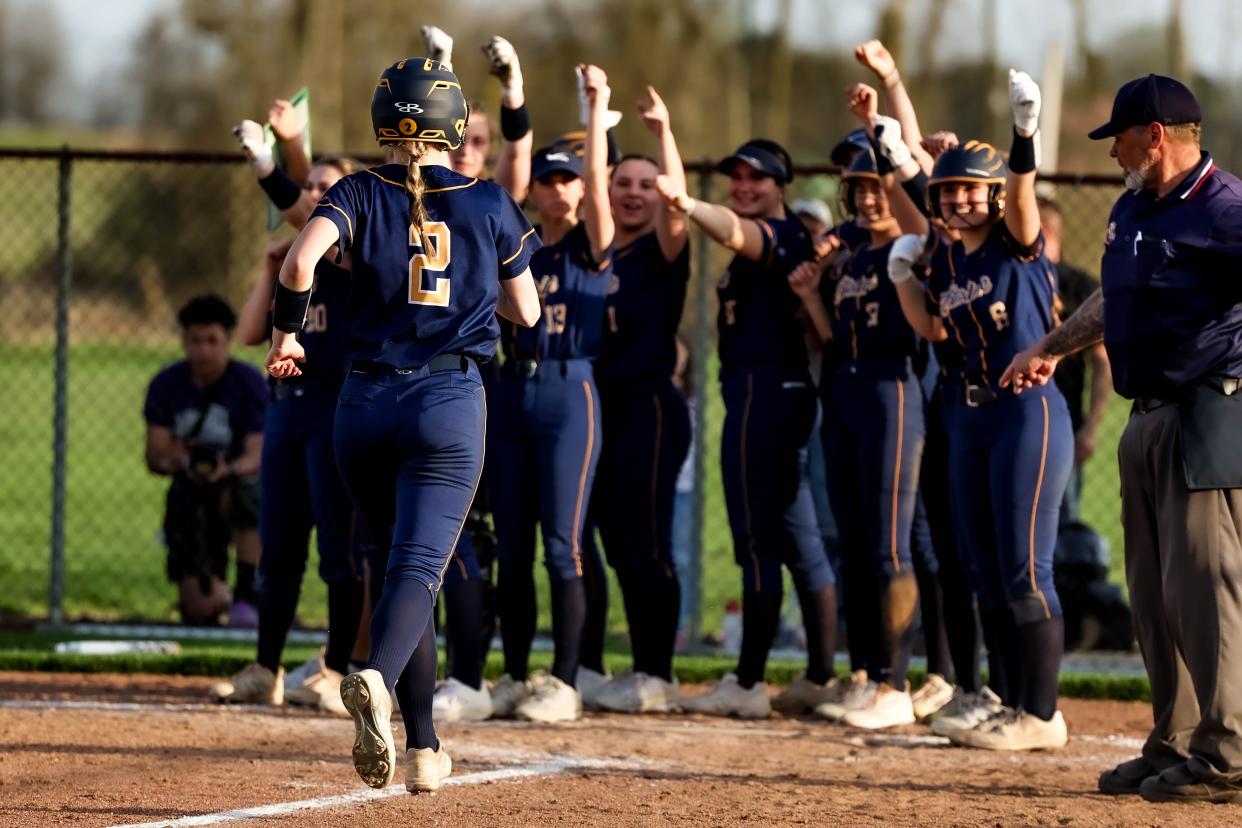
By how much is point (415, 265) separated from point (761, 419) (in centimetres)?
244

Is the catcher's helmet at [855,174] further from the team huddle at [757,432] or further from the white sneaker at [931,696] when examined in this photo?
the white sneaker at [931,696]

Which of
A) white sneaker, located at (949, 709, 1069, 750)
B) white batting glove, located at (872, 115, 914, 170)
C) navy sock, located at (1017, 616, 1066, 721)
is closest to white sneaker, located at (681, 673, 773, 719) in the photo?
white sneaker, located at (949, 709, 1069, 750)

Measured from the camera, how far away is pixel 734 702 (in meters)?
6.95

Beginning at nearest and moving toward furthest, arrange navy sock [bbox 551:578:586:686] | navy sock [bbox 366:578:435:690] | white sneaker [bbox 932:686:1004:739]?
navy sock [bbox 366:578:435:690] < white sneaker [bbox 932:686:1004:739] < navy sock [bbox 551:578:586:686]

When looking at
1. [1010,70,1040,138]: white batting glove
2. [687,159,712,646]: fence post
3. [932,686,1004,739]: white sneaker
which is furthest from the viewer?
[687,159,712,646]: fence post

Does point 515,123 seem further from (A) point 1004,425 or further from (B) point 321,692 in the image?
(B) point 321,692

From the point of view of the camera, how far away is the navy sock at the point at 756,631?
273 inches

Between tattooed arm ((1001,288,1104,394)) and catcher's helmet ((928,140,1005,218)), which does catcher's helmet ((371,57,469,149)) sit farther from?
catcher's helmet ((928,140,1005,218))

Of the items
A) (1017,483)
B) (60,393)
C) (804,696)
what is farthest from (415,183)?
(60,393)

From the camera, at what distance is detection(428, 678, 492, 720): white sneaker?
6512 mm

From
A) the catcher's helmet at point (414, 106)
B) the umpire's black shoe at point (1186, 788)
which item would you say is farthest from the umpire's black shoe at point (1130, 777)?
the catcher's helmet at point (414, 106)

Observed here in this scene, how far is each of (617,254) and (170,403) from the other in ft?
10.1

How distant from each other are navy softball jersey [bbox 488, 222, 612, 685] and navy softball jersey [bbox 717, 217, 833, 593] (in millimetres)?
532

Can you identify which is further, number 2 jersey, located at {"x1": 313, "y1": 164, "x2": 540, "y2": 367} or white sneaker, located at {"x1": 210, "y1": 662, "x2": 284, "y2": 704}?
white sneaker, located at {"x1": 210, "y1": 662, "x2": 284, "y2": 704}
